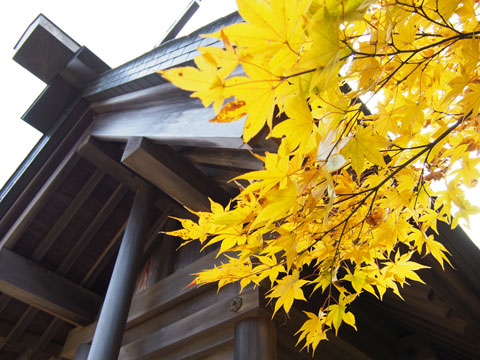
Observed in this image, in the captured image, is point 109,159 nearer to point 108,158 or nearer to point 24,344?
point 108,158

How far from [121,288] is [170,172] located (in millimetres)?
776

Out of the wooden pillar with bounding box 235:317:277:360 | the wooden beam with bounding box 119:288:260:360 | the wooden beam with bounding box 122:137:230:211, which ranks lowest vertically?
the wooden pillar with bounding box 235:317:277:360

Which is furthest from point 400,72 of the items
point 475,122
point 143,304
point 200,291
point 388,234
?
point 143,304

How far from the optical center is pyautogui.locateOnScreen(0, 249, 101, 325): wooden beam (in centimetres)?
287

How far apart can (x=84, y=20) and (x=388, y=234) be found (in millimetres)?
13345

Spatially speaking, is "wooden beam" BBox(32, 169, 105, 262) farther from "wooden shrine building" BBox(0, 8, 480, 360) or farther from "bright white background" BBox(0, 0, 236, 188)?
"bright white background" BBox(0, 0, 236, 188)

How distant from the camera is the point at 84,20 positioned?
1183 centimetres

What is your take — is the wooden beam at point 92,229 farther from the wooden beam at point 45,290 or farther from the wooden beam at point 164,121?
the wooden beam at point 164,121

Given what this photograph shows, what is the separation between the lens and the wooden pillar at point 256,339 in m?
1.72

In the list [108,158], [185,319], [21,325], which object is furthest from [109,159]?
[21,325]

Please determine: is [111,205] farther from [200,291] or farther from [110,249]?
[200,291]

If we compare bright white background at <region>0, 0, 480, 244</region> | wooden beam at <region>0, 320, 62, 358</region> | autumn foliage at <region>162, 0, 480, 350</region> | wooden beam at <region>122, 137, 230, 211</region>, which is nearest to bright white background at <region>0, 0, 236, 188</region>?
bright white background at <region>0, 0, 480, 244</region>

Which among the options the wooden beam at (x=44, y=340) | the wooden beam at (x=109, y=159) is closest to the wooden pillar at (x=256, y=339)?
the wooden beam at (x=109, y=159)

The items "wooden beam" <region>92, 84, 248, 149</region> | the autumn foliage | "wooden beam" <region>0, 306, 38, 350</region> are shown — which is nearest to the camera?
the autumn foliage
